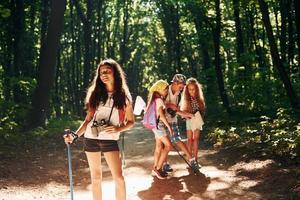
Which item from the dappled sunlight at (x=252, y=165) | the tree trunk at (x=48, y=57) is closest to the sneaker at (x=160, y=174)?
the dappled sunlight at (x=252, y=165)

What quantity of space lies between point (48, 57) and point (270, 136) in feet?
28.6

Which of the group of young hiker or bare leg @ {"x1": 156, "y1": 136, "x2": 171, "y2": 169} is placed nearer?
the group of young hiker

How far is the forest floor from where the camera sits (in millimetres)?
7641

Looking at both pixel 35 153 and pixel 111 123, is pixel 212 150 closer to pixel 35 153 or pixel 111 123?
pixel 35 153

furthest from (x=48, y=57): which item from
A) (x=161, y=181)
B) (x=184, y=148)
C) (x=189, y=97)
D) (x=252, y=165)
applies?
(x=252, y=165)

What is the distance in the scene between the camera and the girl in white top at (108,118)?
5.36m

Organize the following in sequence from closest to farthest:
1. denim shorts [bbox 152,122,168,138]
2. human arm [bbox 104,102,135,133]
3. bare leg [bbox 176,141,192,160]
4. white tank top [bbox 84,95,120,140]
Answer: human arm [bbox 104,102,135,133] < white tank top [bbox 84,95,120,140] < denim shorts [bbox 152,122,168,138] < bare leg [bbox 176,141,192,160]

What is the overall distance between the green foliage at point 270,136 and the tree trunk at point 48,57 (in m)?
6.50

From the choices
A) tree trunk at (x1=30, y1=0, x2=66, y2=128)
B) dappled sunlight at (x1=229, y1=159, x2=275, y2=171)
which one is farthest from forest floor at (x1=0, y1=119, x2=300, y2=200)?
tree trunk at (x1=30, y1=0, x2=66, y2=128)

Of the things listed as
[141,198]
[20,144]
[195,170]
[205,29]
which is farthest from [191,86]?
[205,29]

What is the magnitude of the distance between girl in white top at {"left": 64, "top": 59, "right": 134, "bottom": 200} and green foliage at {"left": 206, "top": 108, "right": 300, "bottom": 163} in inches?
199

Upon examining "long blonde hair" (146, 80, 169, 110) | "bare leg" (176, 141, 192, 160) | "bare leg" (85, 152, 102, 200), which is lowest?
"bare leg" (176, 141, 192, 160)

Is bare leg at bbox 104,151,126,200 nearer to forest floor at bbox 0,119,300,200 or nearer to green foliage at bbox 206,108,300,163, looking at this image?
forest floor at bbox 0,119,300,200

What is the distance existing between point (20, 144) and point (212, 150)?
20.0ft
